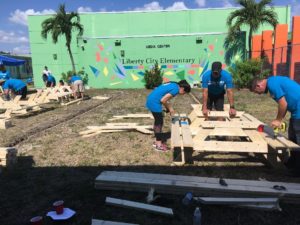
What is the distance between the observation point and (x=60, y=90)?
1448cm

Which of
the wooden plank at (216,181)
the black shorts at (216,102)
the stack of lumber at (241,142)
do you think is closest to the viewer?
the wooden plank at (216,181)

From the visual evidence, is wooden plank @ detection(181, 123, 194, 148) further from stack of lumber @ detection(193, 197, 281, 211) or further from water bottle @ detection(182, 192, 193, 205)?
stack of lumber @ detection(193, 197, 281, 211)

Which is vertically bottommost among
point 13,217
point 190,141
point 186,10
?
point 13,217

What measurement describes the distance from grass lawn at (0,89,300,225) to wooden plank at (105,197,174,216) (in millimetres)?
59

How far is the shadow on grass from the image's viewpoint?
349 centimetres

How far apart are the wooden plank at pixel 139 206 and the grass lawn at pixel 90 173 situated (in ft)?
0.19

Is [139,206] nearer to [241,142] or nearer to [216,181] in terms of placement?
[216,181]

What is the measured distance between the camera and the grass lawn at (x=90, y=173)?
11.6ft

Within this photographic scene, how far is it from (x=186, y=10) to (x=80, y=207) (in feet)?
85.2

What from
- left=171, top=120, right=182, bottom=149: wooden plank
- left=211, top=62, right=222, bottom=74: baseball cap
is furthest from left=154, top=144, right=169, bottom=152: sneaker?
left=211, top=62, right=222, bottom=74: baseball cap

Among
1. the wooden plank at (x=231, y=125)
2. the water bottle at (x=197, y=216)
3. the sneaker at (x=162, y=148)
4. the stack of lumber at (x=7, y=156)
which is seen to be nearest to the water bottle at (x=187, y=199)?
the water bottle at (x=197, y=216)

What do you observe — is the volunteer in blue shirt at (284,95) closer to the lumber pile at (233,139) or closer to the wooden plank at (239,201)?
the lumber pile at (233,139)

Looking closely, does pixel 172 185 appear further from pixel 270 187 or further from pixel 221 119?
pixel 221 119

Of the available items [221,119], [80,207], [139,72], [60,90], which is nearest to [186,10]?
[139,72]
